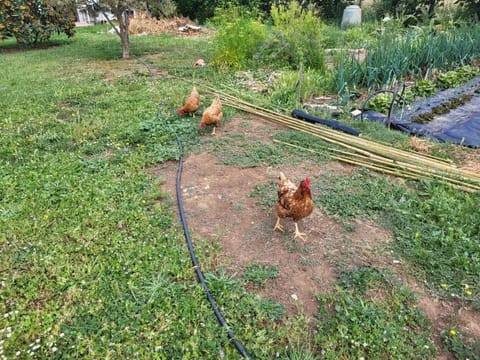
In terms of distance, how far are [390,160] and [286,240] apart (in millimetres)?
1749

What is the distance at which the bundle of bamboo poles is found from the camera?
3.25 meters

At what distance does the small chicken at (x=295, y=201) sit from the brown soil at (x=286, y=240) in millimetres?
234

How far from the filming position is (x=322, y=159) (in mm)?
3867

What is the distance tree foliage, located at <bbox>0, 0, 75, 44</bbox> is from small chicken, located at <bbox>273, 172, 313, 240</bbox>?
35.8 feet

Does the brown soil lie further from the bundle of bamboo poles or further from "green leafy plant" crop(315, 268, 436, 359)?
the bundle of bamboo poles

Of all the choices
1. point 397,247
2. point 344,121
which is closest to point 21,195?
point 397,247

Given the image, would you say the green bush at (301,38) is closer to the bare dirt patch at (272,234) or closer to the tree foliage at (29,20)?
the bare dirt patch at (272,234)

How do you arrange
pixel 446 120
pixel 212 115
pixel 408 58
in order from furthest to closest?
pixel 408 58
pixel 446 120
pixel 212 115

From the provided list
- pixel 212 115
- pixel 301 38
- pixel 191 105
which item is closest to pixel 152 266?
pixel 212 115

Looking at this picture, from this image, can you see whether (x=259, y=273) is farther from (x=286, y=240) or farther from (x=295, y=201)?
(x=295, y=201)

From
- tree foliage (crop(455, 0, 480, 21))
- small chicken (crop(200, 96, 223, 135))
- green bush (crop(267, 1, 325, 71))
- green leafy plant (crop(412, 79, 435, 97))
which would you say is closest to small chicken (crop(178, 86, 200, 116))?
small chicken (crop(200, 96, 223, 135))

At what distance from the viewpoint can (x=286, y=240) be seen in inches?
106

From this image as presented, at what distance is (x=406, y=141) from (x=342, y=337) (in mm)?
3103

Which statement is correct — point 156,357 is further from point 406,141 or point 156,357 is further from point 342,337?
point 406,141
